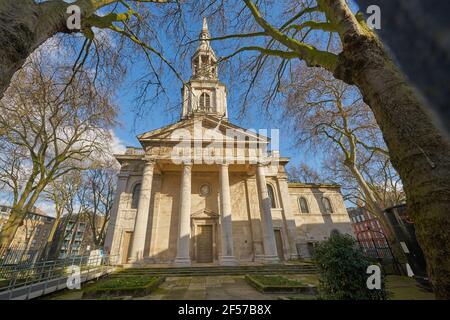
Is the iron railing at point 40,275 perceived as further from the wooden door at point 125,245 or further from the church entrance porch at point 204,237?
the church entrance porch at point 204,237

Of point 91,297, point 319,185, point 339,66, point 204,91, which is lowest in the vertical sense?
point 91,297

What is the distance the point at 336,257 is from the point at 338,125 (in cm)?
1086

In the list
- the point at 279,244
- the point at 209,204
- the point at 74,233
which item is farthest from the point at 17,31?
the point at 74,233

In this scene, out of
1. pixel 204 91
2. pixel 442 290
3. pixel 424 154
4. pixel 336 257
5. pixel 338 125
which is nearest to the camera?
pixel 442 290

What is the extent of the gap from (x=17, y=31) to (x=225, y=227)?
14713 millimetres

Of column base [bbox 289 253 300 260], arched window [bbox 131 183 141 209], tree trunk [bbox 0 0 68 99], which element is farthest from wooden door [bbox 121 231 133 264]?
tree trunk [bbox 0 0 68 99]

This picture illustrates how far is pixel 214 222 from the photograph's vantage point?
61.4ft

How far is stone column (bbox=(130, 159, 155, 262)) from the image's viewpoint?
1409 cm

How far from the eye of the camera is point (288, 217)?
2002 centimetres

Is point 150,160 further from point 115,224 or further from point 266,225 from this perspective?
point 266,225

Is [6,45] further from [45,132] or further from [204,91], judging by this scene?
[204,91]

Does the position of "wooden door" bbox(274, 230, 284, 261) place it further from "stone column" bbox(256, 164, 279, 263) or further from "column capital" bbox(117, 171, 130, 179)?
"column capital" bbox(117, 171, 130, 179)

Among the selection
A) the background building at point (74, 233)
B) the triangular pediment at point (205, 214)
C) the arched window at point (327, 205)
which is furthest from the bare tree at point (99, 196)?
the arched window at point (327, 205)
